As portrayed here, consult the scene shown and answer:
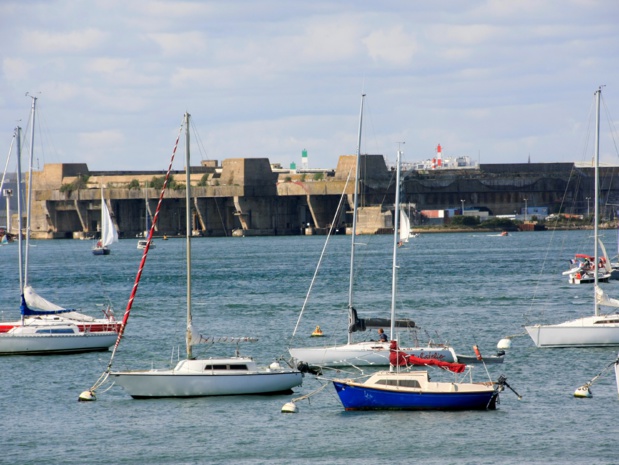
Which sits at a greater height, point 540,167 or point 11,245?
point 540,167

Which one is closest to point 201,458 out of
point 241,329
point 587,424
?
point 587,424

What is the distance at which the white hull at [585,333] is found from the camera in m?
41.4

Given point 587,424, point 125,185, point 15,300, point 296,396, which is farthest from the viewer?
point 125,185

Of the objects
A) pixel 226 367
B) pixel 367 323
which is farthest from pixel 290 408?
pixel 367 323

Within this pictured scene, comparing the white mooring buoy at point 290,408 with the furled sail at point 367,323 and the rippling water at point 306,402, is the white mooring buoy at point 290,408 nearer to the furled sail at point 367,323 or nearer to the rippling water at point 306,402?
the rippling water at point 306,402

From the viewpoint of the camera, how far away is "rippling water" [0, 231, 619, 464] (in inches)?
1105

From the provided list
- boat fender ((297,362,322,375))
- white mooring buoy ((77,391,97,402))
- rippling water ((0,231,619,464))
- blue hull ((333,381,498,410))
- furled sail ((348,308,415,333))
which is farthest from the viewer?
furled sail ((348,308,415,333))

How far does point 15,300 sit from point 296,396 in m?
39.0

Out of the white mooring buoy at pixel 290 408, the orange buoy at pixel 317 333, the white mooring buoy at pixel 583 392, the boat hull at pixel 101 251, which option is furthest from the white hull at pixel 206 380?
the boat hull at pixel 101 251

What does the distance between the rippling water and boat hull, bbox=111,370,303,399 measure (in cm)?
31

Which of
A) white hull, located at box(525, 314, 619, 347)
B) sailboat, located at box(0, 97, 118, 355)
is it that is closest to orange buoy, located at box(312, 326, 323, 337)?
sailboat, located at box(0, 97, 118, 355)

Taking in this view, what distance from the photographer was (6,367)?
41.0 meters

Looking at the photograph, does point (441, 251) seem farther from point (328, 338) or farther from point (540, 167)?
point (328, 338)

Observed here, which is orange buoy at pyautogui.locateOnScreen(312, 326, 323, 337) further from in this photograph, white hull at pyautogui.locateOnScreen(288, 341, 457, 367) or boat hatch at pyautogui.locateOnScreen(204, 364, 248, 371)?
boat hatch at pyautogui.locateOnScreen(204, 364, 248, 371)
